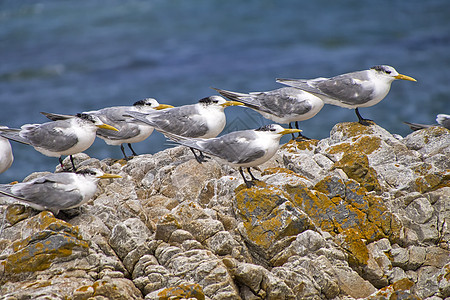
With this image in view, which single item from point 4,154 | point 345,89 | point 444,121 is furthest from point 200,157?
point 444,121

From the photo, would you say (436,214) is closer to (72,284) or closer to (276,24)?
(72,284)

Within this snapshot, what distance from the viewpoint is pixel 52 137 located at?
8.82 meters

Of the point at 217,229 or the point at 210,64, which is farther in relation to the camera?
the point at 210,64

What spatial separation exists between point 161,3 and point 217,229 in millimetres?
38461

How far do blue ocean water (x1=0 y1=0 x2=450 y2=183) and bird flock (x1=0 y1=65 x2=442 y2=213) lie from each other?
39.6 feet

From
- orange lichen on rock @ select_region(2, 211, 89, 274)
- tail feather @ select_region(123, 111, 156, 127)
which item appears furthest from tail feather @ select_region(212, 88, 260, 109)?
orange lichen on rock @ select_region(2, 211, 89, 274)

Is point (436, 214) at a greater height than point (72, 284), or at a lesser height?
lesser

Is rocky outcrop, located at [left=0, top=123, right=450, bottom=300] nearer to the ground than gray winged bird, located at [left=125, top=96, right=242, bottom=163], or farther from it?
nearer to the ground

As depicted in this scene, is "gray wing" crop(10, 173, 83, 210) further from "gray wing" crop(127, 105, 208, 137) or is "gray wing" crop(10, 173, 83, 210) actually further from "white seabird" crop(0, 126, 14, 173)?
"gray wing" crop(127, 105, 208, 137)

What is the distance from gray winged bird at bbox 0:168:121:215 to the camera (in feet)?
24.3

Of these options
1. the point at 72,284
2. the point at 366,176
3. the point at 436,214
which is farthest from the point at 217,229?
the point at 436,214

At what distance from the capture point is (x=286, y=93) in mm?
10328

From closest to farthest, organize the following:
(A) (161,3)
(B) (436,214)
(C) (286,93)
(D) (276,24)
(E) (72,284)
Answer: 1. (E) (72,284)
2. (B) (436,214)
3. (C) (286,93)
4. (D) (276,24)
5. (A) (161,3)

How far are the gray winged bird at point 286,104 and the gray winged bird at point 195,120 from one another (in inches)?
36.4
